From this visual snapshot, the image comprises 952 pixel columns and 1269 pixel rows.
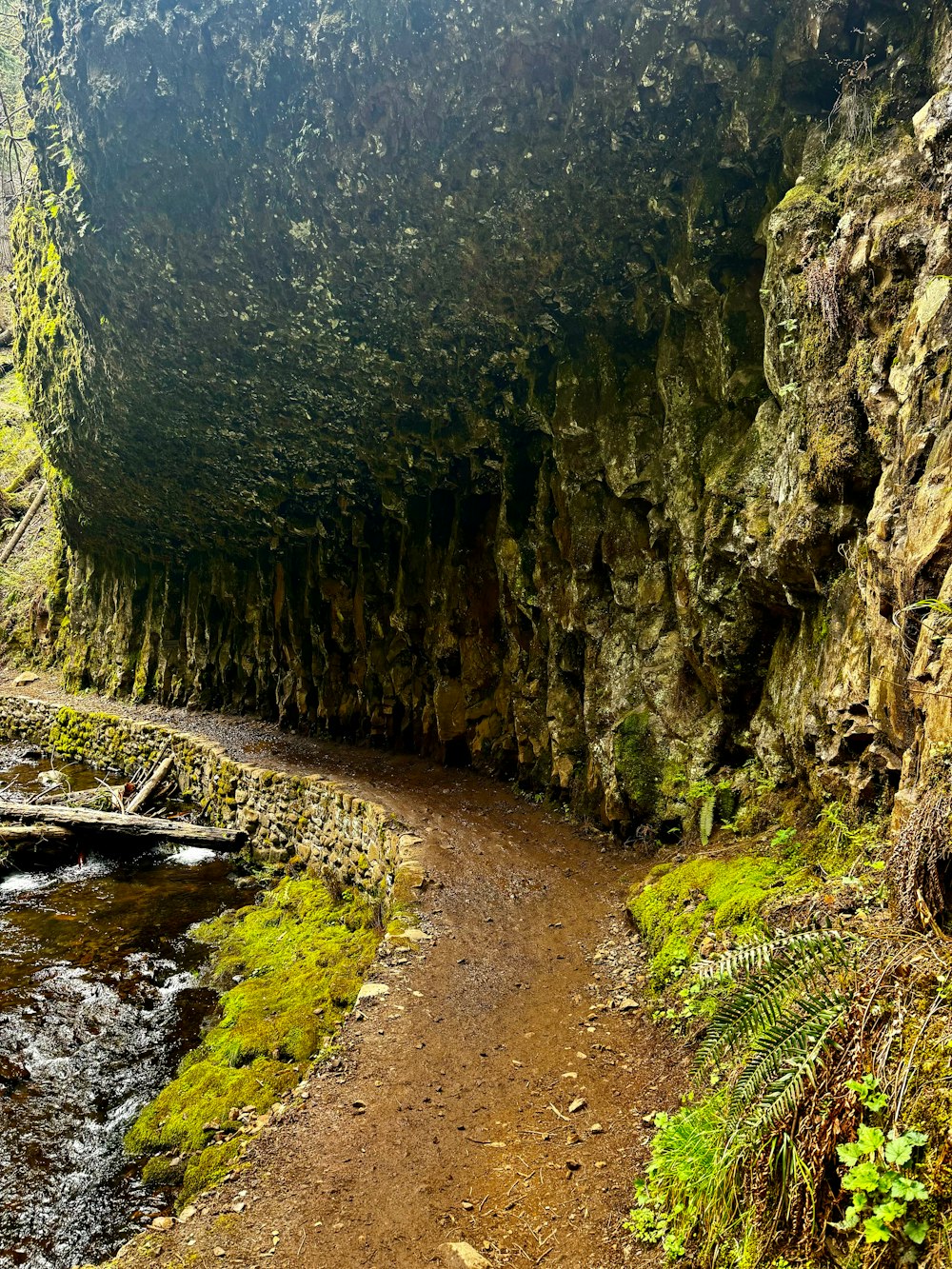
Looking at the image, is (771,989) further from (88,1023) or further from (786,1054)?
(88,1023)

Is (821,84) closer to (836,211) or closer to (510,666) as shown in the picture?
(836,211)

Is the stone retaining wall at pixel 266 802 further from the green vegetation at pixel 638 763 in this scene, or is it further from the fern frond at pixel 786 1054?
the fern frond at pixel 786 1054

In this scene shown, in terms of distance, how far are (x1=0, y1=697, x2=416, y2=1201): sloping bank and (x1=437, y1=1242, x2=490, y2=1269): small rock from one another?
187cm

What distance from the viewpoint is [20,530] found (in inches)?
1275

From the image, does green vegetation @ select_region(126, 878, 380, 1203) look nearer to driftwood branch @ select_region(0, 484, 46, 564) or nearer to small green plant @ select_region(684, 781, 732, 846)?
small green plant @ select_region(684, 781, 732, 846)

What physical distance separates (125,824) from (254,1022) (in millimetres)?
7102

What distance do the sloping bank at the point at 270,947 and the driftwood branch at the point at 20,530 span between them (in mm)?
19852

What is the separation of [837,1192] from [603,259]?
1013cm

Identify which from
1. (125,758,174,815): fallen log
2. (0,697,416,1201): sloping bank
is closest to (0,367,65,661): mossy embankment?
(0,697,416,1201): sloping bank

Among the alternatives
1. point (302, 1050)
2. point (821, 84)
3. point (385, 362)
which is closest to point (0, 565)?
point (385, 362)

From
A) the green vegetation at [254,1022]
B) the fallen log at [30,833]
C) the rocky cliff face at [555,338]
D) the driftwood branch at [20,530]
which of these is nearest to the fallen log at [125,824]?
the fallen log at [30,833]

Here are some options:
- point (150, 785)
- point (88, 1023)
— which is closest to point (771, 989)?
point (88, 1023)

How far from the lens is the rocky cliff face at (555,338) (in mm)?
5551

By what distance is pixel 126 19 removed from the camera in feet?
35.8
